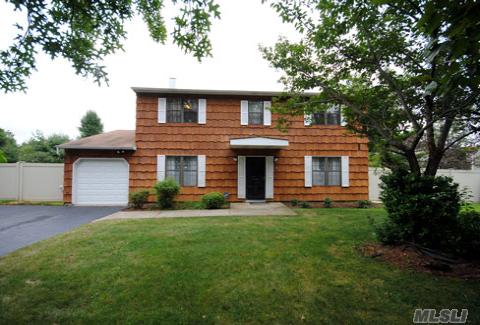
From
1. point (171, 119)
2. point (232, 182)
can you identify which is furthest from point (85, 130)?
point (232, 182)

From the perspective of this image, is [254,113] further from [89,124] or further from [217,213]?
[89,124]

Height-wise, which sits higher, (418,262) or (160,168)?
(160,168)

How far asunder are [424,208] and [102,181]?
35.0 ft

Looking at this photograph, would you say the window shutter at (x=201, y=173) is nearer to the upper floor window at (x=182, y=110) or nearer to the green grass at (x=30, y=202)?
the upper floor window at (x=182, y=110)

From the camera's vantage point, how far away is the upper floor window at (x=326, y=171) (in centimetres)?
1012

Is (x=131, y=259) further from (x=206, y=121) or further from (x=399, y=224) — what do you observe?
(x=206, y=121)

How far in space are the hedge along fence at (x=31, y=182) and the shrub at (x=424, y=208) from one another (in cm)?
1269

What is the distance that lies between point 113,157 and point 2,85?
7.20m

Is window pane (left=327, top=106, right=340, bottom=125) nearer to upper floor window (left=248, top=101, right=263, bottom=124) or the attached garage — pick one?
upper floor window (left=248, top=101, right=263, bottom=124)

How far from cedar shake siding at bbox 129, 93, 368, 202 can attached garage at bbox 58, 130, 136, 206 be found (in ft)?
0.40

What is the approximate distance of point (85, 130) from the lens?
23.0m

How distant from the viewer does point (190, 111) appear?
9.87 metres

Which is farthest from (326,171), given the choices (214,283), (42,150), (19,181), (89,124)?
(89,124)

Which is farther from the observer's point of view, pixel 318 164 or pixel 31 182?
pixel 31 182
